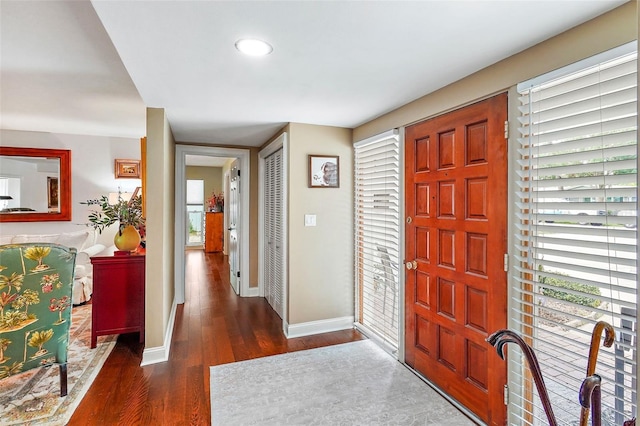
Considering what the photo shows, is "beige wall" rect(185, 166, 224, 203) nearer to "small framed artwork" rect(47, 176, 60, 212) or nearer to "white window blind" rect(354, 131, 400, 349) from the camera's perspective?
"small framed artwork" rect(47, 176, 60, 212)

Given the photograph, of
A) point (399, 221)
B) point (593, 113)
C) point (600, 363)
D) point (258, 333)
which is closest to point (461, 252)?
point (399, 221)

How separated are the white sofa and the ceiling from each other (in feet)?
5.75

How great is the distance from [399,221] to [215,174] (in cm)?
783

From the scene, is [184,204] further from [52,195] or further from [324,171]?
[324,171]

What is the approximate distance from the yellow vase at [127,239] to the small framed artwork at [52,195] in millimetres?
2273

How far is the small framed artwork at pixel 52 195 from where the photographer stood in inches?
171

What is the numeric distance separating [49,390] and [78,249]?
7.68 ft

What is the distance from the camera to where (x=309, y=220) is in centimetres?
321

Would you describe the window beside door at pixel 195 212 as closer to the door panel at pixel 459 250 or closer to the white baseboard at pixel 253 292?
the white baseboard at pixel 253 292

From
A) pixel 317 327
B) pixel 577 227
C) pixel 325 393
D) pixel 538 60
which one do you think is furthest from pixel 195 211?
pixel 577 227

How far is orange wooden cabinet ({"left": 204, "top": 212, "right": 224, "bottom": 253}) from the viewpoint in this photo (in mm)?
8508

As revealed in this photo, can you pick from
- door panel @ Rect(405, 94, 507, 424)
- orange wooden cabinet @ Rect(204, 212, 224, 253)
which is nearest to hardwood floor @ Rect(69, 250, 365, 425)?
door panel @ Rect(405, 94, 507, 424)

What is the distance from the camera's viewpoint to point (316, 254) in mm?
3260

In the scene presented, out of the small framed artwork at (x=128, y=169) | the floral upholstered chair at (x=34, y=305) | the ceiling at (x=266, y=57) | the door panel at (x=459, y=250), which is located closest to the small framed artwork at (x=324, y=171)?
the ceiling at (x=266, y=57)
